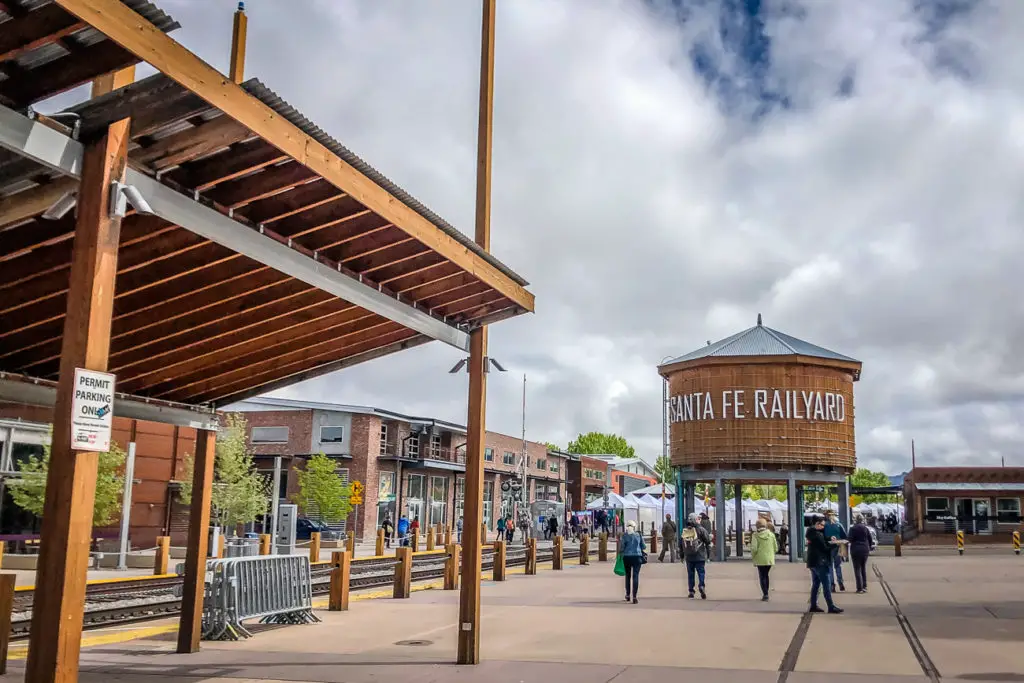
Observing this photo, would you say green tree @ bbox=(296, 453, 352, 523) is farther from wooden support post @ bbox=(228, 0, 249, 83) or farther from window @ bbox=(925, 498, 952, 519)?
wooden support post @ bbox=(228, 0, 249, 83)

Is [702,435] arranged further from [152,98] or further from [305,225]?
[152,98]

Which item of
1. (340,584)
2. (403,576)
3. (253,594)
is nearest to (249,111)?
(253,594)

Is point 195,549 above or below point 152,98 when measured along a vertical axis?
below

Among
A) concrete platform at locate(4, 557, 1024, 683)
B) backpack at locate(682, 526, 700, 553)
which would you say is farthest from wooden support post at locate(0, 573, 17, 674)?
backpack at locate(682, 526, 700, 553)

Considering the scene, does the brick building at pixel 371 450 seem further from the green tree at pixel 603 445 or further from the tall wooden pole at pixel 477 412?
the green tree at pixel 603 445

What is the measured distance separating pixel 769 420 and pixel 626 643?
19784mm

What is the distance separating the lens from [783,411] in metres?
30.7

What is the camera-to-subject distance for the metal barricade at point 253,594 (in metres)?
12.3

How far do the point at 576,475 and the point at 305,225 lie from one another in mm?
79533

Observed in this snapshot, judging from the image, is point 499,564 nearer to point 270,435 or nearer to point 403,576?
point 403,576

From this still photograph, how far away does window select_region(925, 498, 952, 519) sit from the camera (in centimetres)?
5556

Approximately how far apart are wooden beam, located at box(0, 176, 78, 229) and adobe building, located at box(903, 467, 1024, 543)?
2151 inches

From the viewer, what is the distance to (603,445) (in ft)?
478

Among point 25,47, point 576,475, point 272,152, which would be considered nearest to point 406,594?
point 272,152
